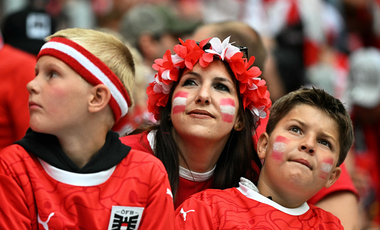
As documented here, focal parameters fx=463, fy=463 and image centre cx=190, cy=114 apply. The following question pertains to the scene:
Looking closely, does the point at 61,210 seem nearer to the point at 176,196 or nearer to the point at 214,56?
the point at 176,196

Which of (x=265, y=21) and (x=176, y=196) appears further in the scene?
(x=265, y=21)

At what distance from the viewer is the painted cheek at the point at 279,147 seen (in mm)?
2578

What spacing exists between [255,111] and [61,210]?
1410mm

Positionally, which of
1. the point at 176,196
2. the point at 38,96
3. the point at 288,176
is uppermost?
the point at 38,96

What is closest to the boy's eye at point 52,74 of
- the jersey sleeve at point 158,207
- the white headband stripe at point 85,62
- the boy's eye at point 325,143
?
the white headband stripe at point 85,62

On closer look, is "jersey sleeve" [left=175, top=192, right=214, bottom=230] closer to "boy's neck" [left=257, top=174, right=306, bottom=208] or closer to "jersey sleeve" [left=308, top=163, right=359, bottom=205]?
"boy's neck" [left=257, top=174, right=306, bottom=208]

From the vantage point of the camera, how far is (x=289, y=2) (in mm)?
7172

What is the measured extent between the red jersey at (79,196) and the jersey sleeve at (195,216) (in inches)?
8.5

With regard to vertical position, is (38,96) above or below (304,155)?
above

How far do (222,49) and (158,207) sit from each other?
1081 mm

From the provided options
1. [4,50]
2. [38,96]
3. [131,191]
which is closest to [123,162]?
[131,191]

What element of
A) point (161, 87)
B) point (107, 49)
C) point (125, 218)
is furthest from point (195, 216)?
point (107, 49)

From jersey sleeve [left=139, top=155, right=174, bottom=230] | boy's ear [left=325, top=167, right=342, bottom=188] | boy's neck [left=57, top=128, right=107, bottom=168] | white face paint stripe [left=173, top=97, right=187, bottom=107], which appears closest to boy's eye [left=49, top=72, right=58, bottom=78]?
boy's neck [left=57, top=128, right=107, bottom=168]

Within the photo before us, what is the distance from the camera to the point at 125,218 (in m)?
2.16
